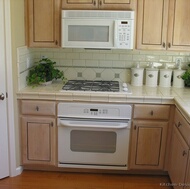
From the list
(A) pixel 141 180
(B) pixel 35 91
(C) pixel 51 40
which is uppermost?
(C) pixel 51 40

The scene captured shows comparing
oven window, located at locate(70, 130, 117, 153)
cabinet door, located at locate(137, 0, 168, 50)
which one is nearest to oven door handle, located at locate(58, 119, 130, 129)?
oven window, located at locate(70, 130, 117, 153)

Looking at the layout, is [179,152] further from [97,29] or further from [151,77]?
[97,29]

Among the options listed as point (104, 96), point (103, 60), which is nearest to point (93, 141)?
point (104, 96)

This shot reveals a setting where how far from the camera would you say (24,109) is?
9.53 feet

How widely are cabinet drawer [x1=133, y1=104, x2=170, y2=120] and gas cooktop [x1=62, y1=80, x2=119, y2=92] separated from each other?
1.00 ft

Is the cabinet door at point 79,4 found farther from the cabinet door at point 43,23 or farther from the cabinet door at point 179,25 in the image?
the cabinet door at point 179,25

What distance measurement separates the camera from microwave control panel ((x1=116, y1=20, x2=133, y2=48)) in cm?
283

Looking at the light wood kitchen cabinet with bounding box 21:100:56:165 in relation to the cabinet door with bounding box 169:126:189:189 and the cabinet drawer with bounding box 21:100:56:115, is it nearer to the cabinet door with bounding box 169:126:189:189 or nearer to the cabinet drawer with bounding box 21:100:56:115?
the cabinet drawer with bounding box 21:100:56:115

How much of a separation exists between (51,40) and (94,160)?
4.41 ft

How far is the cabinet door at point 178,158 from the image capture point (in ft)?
7.69

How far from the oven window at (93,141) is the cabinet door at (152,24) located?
3.27 ft

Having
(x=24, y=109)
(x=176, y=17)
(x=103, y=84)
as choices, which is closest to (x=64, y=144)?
(x=24, y=109)

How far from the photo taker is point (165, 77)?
325cm

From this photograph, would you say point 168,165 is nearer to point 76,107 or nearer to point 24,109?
point 76,107
